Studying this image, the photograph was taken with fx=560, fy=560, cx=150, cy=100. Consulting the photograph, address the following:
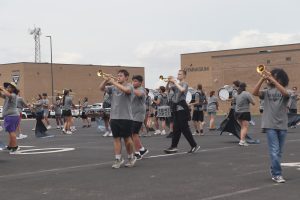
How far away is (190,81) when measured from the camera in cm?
6694

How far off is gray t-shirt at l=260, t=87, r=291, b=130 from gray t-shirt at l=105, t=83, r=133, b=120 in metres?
2.84

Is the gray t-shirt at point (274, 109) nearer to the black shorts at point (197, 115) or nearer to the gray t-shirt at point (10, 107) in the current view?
the gray t-shirt at point (10, 107)

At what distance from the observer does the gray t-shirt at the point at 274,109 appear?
864 cm

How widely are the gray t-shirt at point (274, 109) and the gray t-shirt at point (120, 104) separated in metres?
2.84

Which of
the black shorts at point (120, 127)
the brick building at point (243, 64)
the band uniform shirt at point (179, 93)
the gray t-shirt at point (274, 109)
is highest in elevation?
the brick building at point (243, 64)

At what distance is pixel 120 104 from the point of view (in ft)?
34.8

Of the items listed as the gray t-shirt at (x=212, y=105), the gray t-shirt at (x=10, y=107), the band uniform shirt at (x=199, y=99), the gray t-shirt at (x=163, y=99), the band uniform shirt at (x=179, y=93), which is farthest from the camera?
the gray t-shirt at (x=212, y=105)

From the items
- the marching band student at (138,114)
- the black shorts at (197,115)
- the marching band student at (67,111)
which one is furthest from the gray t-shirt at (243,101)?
the marching band student at (67,111)

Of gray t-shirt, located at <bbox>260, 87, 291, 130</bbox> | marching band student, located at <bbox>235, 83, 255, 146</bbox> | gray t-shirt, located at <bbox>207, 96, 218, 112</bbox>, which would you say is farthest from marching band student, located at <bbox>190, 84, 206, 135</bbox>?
gray t-shirt, located at <bbox>260, 87, 291, 130</bbox>

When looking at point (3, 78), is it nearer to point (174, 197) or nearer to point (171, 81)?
point (171, 81)

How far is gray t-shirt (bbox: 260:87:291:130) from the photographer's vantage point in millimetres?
8641

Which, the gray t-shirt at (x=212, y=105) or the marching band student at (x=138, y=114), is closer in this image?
the marching band student at (x=138, y=114)

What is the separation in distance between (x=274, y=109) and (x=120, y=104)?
10.3 feet

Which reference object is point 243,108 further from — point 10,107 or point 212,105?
point 212,105
